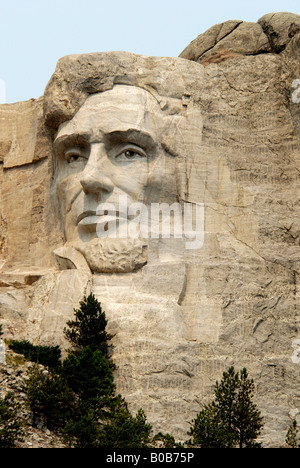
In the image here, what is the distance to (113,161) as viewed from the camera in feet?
90.2

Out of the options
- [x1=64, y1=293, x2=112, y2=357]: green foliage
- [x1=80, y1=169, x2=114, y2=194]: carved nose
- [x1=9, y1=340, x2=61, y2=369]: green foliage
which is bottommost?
[x1=9, y1=340, x2=61, y2=369]: green foliage

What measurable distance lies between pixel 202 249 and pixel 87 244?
225 centimetres

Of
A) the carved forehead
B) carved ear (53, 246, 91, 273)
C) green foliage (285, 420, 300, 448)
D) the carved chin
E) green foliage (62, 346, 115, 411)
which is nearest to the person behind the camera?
green foliage (285, 420, 300, 448)


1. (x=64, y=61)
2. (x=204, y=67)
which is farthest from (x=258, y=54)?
(x=64, y=61)

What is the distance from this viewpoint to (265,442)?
2514 centimetres

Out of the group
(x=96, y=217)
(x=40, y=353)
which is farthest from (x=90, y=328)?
(x=96, y=217)

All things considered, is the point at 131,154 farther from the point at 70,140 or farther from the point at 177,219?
the point at 177,219

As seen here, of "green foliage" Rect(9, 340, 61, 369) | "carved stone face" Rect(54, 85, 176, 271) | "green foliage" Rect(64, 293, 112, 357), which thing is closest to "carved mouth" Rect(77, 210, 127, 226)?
"carved stone face" Rect(54, 85, 176, 271)

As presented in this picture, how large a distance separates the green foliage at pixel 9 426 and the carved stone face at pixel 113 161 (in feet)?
14.6

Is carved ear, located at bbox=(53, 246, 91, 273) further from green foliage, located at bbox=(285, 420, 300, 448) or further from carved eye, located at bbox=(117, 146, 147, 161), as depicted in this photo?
green foliage, located at bbox=(285, 420, 300, 448)

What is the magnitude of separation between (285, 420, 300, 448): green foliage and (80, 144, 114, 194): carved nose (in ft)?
19.4

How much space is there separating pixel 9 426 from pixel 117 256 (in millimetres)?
5079

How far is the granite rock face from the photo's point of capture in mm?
25875

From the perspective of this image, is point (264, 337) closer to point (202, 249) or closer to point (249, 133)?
point (202, 249)
